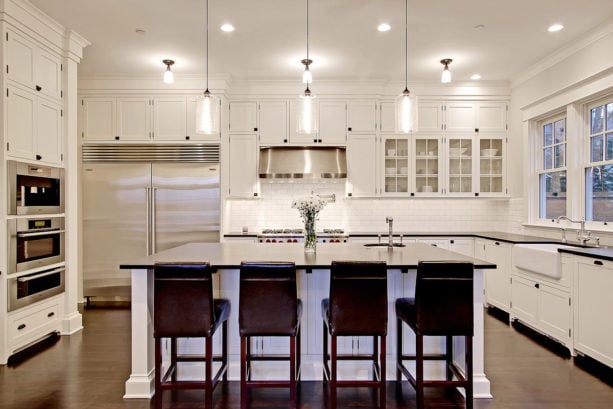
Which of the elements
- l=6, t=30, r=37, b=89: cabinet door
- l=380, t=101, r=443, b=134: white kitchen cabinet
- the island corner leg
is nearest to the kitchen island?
the island corner leg

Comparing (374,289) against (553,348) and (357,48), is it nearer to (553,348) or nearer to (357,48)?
(553,348)

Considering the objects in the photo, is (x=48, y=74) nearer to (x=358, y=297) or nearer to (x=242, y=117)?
(x=242, y=117)

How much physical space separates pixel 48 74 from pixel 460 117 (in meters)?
5.09

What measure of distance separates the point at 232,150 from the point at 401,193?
2.47 meters

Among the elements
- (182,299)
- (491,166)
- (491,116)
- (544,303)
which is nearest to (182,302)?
(182,299)

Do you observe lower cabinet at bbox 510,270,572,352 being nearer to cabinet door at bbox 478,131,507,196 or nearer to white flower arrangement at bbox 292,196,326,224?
cabinet door at bbox 478,131,507,196

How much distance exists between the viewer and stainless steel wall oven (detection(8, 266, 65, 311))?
3.34 metres

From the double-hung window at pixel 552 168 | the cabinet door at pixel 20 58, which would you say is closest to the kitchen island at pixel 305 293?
the cabinet door at pixel 20 58

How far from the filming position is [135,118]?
5.18 metres

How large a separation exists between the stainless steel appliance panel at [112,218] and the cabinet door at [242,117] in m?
1.30

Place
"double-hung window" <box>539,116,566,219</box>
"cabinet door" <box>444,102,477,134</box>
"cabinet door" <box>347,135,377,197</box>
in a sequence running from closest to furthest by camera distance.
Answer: "double-hung window" <box>539,116,566,219</box> → "cabinet door" <box>347,135,377,197</box> → "cabinet door" <box>444,102,477,134</box>

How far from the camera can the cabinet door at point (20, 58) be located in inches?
130

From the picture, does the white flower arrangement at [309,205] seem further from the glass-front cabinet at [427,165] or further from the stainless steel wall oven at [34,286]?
the glass-front cabinet at [427,165]

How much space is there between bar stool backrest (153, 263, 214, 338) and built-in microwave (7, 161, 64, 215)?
6.28ft
